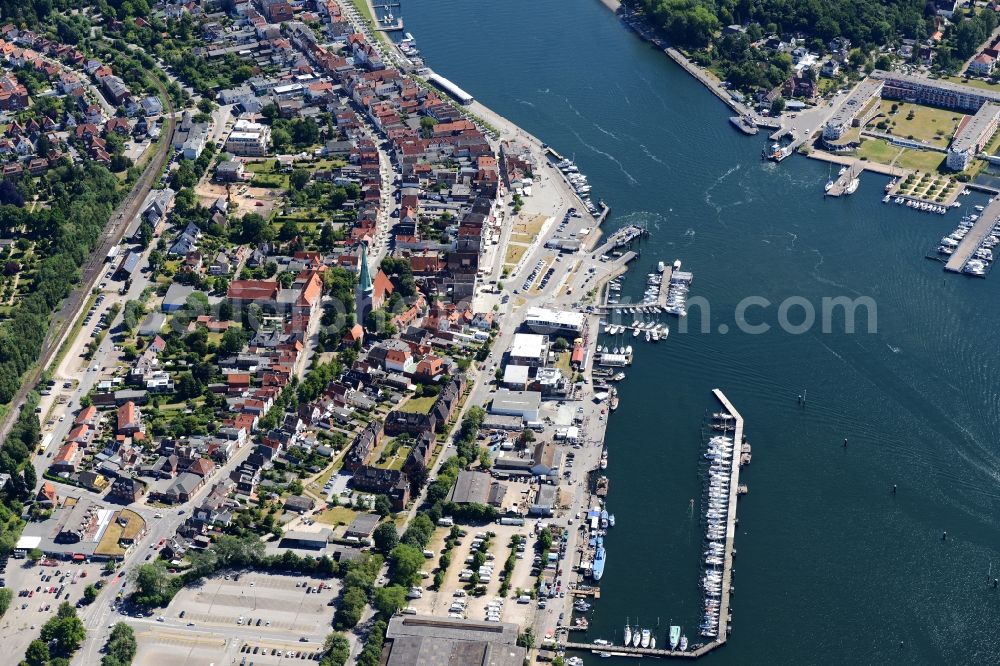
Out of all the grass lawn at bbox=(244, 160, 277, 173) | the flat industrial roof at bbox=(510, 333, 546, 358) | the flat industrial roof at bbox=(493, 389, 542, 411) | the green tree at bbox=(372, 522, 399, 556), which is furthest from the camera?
the grass lawn at bbox=(244, 160, 277, 173)

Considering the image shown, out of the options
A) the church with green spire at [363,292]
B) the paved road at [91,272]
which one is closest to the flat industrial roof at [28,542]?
the paved road at [91,272]

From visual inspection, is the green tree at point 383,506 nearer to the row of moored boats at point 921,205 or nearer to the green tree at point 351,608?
the green tree at point 351,608

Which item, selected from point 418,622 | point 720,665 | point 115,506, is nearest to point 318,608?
point 418,622

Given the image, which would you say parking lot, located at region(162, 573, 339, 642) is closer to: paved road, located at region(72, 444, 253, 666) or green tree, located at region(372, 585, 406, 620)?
green tree, located at region(372, 585, 406, 620)

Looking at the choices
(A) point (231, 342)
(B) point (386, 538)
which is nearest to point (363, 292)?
(A) point (231, 342)

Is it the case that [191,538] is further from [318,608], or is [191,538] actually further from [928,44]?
[928,44]

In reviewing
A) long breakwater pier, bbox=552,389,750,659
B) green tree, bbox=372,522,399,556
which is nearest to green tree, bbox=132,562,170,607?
green tree, bbox=372,522,399,556
